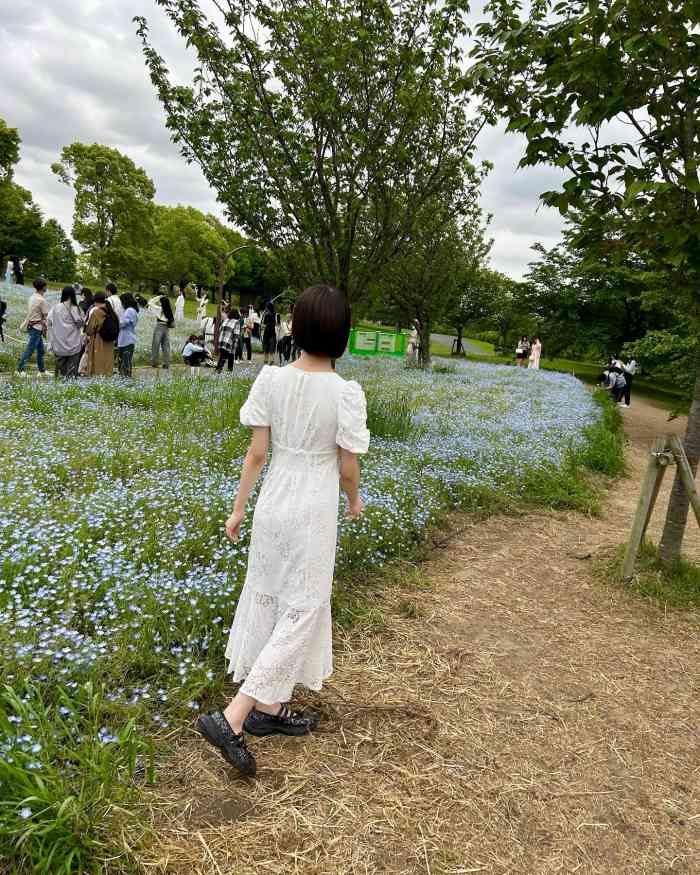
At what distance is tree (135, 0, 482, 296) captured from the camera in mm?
7047

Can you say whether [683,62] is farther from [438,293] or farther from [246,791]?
[438,293]

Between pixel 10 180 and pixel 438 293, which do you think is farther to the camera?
pixel 10 180

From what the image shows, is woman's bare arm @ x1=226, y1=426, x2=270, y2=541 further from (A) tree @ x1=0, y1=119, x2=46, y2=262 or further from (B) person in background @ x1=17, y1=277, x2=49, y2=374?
(A) tree @ x1=0, y1=119, x2=46, y2=262

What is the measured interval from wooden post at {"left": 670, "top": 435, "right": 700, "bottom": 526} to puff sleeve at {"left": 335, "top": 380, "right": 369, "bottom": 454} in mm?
3344

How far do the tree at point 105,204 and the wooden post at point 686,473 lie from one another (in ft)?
156

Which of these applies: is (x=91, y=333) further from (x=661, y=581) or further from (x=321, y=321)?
(x=661, y=581)

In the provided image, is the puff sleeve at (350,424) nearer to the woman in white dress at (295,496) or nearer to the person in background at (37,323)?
the woman in white dress at (295,496)

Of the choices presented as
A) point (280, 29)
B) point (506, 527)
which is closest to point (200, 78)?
point (280, 29)

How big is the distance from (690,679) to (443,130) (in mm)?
8259

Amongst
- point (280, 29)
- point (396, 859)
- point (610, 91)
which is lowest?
point (396, 859)

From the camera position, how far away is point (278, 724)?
287 centimetres

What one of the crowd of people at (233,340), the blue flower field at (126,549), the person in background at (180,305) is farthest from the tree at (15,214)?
the blue flower field at (126,549)

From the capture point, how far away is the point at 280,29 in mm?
7008

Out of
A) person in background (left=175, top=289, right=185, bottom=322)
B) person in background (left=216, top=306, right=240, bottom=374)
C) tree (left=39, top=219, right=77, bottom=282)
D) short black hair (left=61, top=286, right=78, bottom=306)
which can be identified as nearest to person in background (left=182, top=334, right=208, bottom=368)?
person in background (left=216, top=306, right=240, bottom=374)
